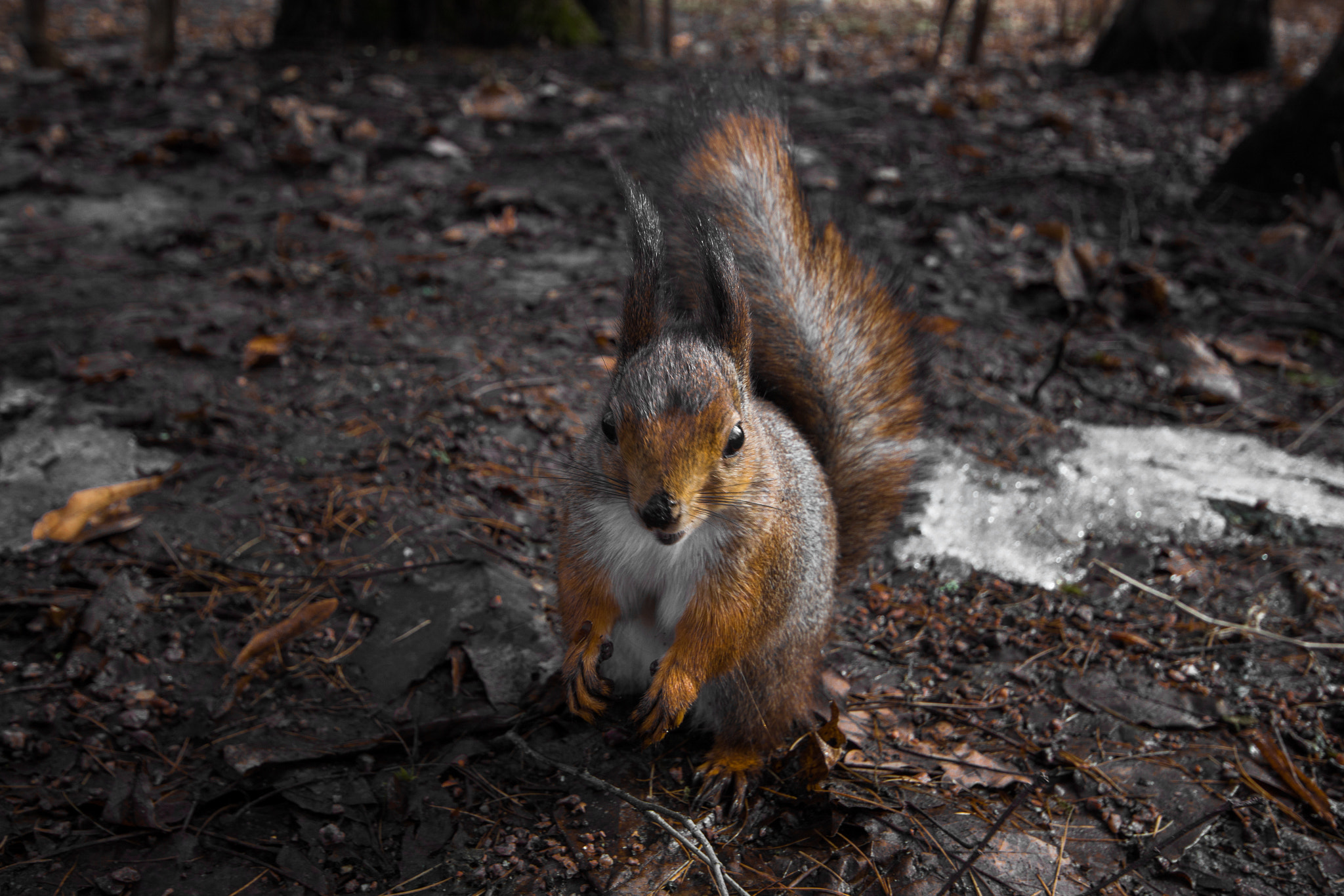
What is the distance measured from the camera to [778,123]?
2.19 meters

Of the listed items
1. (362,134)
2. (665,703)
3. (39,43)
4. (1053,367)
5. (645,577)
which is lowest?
(665,703)

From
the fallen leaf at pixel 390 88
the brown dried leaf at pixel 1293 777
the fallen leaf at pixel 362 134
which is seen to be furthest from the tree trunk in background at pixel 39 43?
the brown dried leaf at pixel 1293 777

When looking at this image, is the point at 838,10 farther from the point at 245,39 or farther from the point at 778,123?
the point at 778,123

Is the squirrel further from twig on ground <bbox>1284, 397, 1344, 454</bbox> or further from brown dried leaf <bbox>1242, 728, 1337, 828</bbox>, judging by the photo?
twig on ground <bbox>1284, 397, 1344, 454</bbox>

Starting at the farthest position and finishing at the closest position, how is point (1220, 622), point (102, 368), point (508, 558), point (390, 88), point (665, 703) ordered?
point (390, 88)
point (102, 368)
point (508, 558)
point (1220, 622)
point (665, 703)

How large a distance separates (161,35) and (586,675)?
266 inches

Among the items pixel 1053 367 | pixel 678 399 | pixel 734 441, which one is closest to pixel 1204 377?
pixel 1053 367

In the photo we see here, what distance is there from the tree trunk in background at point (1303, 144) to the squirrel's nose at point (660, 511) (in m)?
3.98

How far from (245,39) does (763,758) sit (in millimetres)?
8718

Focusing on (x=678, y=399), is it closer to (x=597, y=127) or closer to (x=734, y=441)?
(x=734, y=441)

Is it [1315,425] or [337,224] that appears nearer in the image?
[1315,425]

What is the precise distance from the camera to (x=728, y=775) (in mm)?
1839

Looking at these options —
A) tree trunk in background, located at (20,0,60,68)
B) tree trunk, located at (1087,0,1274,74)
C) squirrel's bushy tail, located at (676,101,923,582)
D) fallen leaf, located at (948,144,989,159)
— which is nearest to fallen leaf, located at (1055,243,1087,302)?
fallen leaf, located at (948,144,989,159)

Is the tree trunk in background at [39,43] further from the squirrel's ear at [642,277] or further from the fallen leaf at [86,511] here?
the squirrel's ear at [642,277]
